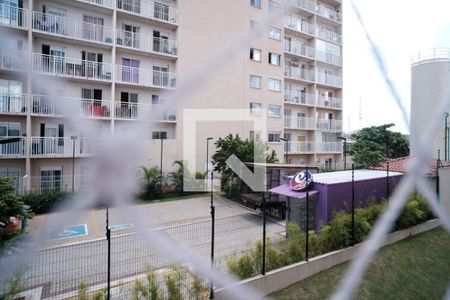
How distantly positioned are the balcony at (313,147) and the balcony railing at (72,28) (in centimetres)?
997

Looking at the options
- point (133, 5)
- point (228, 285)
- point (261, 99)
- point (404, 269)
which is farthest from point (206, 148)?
point (228, 285)

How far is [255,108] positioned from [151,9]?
A: 20.6ft

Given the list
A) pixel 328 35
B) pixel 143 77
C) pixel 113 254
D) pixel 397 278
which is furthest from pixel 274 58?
pixel 113 254

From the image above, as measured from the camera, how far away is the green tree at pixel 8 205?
123 inches

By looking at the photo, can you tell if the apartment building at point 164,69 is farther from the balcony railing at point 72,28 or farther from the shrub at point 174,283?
the shrub at point 174,283

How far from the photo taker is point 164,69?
11898 mm

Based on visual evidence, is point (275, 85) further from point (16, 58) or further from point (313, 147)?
point (16, 58)

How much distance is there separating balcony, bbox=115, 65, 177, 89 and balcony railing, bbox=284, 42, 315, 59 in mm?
7212

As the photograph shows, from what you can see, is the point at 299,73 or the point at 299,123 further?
the point at 299,73

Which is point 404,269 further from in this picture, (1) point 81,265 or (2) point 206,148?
(2) point 206,148

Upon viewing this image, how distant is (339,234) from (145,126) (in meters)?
5.29

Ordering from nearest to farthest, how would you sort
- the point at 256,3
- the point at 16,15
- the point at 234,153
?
1. the point at 16,15
2. the point at 234,153
3. the point at 256,3

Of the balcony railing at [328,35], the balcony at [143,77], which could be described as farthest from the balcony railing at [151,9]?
the balcony railing at [328,35]

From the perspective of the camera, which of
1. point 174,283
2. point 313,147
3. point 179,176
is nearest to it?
point 174,283
